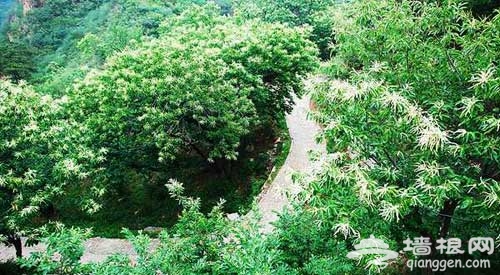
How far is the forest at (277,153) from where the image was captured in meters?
5.00

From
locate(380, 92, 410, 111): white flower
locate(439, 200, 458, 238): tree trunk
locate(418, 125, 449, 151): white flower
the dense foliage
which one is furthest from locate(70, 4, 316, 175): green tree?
the dense foliage

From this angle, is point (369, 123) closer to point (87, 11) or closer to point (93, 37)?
point (93, 37)

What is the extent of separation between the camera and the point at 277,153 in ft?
53.2

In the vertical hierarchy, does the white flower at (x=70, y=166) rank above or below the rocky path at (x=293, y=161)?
below

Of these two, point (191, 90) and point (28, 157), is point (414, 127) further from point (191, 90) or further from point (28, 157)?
point (28, 157)

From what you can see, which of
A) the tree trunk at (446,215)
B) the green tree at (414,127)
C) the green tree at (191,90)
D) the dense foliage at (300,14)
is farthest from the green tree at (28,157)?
the dense foliage at (300,14)

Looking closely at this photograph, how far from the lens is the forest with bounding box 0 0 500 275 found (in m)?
5.00

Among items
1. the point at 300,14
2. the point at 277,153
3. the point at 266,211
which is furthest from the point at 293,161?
the point at 300,14

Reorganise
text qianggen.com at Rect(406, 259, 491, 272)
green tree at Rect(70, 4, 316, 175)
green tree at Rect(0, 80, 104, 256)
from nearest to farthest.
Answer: text qianggen.com at Rect(406, 259, 491, 272) → green tree at Rect(0, 80, 104, 256) → green tree at Rect(70, 4, 316, 175)

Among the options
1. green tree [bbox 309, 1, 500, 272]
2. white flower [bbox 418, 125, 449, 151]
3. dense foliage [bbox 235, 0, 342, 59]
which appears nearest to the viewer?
white flower [bbox 418, 125, 449, 151]
